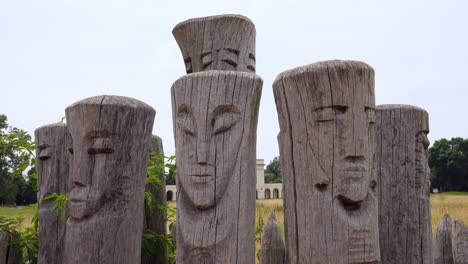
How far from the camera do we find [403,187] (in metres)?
3.79

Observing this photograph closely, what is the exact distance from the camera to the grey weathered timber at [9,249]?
13.5 feet

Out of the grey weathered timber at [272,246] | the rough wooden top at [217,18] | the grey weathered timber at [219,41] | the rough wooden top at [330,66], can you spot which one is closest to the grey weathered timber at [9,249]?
the grey weathered timber at [272,246]

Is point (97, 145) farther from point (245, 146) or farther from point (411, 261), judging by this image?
point (411, 261)

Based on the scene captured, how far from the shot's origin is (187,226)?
3.06 meters

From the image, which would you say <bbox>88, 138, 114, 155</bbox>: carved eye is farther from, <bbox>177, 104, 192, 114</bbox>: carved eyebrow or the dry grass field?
the dry grass field

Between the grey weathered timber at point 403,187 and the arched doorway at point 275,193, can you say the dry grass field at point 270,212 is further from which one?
the arched doorway at point 275,193

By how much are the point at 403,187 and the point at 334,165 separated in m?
1.31

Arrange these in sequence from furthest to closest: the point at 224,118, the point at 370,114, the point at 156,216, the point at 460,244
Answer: the point at 156,216, the point at 460,244, the point at 224,118, the point at 370,114

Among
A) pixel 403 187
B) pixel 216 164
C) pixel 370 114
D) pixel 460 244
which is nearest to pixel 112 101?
pixel 216 164

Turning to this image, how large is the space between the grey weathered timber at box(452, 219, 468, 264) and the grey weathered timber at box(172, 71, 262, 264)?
8.17 feet

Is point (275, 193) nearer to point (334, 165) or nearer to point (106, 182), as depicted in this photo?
point (106, 182)

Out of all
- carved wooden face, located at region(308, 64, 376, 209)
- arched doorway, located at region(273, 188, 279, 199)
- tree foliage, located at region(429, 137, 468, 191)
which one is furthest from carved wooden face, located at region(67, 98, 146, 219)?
tree foliage, located at region(429, 137, 468, 191)

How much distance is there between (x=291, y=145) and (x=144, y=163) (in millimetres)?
1306

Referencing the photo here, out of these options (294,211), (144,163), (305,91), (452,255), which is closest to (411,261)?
(452,255)
